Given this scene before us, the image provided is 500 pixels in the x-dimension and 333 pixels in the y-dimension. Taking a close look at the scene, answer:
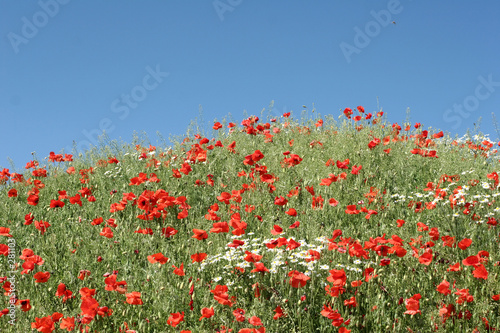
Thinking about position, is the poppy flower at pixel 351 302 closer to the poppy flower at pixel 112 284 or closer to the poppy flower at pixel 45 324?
the poppy flower at pixel 112 284

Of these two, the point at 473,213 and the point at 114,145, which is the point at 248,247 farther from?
the point at 114,145

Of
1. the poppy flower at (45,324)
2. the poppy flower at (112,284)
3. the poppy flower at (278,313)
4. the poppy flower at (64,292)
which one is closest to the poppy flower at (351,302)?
the poppy flower at (278,313)

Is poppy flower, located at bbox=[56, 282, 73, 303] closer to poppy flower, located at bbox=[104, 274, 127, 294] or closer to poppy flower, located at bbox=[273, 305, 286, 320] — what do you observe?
poppy flower, located at bbox=[104, 274, 127, 294]

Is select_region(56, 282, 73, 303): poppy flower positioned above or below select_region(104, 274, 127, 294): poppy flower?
below

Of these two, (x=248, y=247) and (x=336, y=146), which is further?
(x=336, y=146)

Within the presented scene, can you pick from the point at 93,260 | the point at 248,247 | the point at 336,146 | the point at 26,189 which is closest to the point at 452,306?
the point at 248,247

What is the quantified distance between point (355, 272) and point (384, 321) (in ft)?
1.47

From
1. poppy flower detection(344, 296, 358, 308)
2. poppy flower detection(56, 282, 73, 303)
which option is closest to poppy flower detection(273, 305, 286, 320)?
poppy flower detection(344, 296, 358, 308)

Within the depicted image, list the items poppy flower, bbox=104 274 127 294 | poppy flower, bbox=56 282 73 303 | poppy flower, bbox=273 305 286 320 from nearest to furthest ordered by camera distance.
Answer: poppy flower, bbox=273 305 286 320, poppy flower, bbox=104 274 127 294, poppy flower, bbox=56 282 73 303

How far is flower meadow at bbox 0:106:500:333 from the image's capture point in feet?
11.3

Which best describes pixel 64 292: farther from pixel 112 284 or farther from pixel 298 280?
pixel 298 280

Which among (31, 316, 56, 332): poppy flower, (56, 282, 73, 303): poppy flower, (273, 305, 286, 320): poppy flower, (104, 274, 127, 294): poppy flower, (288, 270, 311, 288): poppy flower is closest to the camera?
(31, 316, 56, 332): poppy flower

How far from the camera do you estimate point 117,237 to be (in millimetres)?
4992

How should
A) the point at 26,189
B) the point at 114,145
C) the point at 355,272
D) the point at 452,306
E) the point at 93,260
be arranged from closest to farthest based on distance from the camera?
the point at 452,306
the point at 355,272
the point at 93,260
the point at 26,189
the point at 114,145
